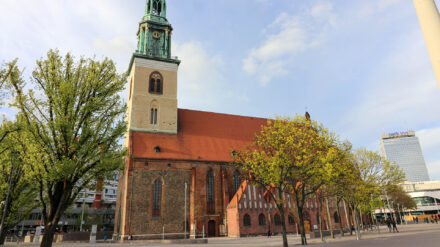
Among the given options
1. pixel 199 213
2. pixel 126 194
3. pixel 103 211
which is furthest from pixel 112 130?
pixel 103 211

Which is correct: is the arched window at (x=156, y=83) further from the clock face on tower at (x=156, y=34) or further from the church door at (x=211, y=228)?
the church door at (x=211, y=228)

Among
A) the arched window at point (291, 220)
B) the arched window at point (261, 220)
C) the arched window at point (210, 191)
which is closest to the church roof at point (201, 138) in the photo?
the arched window at point (210, 191)

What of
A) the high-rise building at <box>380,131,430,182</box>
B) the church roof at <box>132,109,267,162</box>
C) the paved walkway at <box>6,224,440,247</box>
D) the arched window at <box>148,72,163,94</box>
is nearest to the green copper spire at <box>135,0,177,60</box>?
the arched window at <box>148,72,163,94</box>

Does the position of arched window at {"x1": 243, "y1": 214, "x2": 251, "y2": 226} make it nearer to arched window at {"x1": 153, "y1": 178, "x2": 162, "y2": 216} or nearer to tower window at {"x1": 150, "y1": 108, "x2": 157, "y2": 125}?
arched window at {"x1": 153, "y1": 178, "x2": 162, "y2": 216}

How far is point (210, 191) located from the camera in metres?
35.2

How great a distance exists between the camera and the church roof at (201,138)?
34.9 meters

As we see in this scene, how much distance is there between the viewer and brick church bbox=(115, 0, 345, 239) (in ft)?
104

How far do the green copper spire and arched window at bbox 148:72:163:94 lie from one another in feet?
8.64

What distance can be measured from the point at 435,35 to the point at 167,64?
36.7m

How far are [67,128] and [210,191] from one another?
2480 centimetres

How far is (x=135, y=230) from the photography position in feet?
98.9

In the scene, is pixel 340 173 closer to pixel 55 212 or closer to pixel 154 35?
pixel 55 212

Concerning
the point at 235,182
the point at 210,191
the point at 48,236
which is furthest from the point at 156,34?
the point at 48,236

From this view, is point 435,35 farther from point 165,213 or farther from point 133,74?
point 133,74
